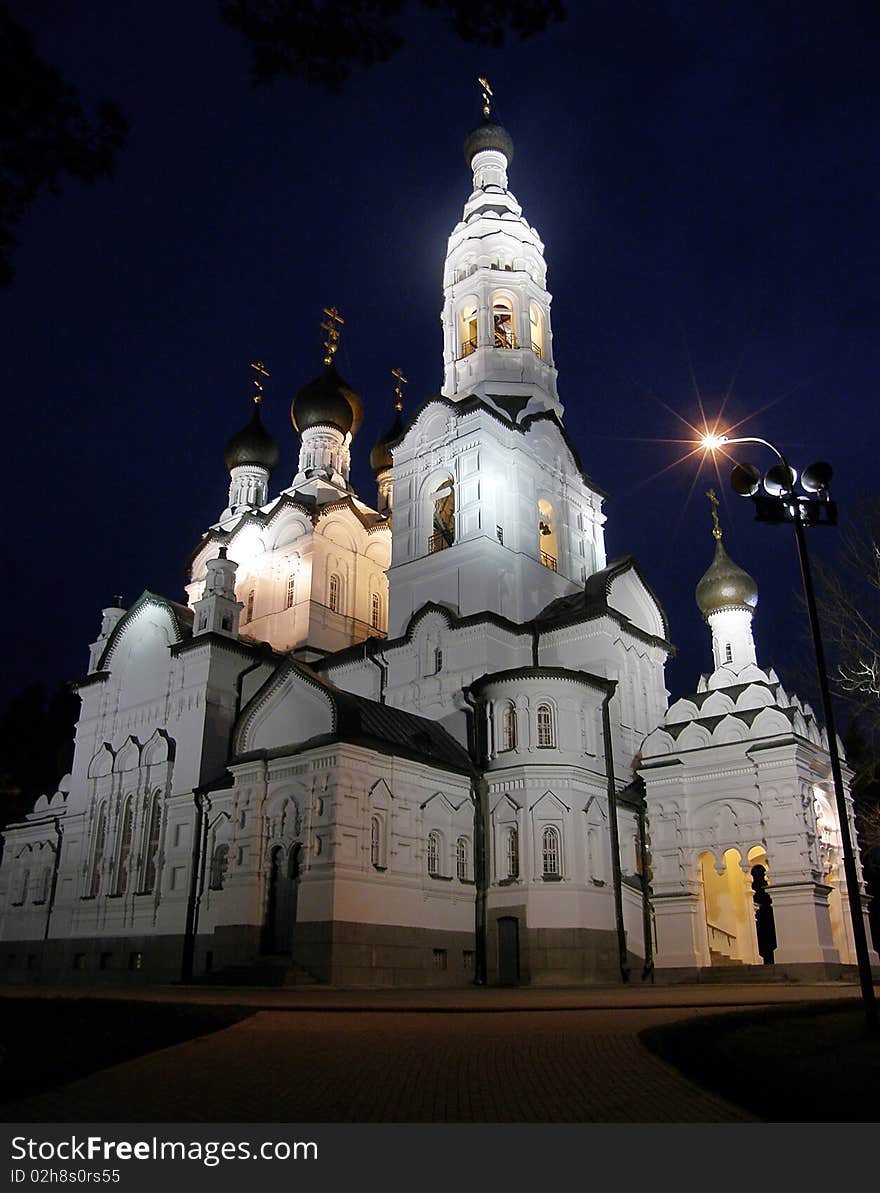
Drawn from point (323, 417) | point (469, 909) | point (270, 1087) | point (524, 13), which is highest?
point (323, 417)

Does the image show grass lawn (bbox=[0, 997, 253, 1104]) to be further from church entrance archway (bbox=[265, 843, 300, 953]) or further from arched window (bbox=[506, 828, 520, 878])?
arched window (bbox=[506, 828, 520, 878])

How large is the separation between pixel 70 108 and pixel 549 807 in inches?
765

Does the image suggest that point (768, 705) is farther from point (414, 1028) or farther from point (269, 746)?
point (414, 1028)

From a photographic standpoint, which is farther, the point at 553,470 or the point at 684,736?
the point at 553,470

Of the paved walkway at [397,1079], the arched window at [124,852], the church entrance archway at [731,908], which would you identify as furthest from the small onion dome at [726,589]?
the paved walkway at [397,1079]

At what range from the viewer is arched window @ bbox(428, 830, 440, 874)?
78.8ft

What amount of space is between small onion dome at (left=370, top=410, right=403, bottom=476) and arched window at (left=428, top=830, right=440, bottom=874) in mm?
23180

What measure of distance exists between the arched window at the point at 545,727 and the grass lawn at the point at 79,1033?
13.8 meters

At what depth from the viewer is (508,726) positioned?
2586 centimetres

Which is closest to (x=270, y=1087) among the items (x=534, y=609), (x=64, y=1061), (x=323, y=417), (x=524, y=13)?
(x=64, y=1061)

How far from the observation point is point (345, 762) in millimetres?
22453

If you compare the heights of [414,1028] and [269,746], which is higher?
[269,746]

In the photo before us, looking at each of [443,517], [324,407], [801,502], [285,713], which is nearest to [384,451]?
[324,407]

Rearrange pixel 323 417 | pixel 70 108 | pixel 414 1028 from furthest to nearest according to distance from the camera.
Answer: pixel 323 417, pixel 414 1028, pixel 70 108
